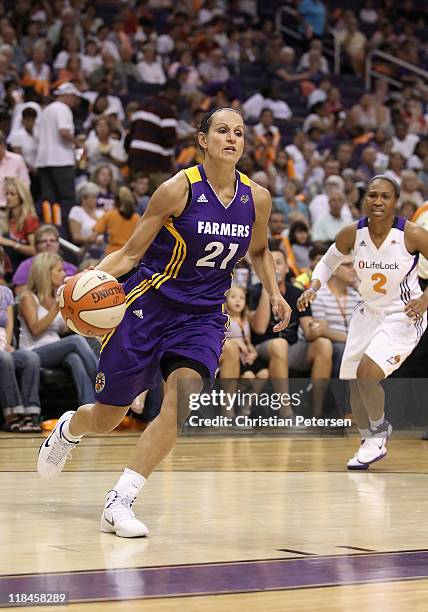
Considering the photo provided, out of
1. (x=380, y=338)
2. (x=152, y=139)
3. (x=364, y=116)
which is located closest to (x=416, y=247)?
(x=380, y=338)

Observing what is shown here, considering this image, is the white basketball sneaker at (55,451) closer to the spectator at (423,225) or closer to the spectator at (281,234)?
the spectator at (423,225)

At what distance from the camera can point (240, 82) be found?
63.3 feet

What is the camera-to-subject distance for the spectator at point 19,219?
11750 mm

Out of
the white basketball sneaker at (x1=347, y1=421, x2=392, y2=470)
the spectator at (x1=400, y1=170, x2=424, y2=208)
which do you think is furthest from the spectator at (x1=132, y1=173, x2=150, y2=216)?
the white basketball sneaker at (x1=347, y1=421, x2=392, y2=470)

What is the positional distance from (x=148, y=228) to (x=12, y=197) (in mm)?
5988

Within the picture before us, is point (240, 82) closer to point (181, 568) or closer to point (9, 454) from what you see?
point (9, 454)

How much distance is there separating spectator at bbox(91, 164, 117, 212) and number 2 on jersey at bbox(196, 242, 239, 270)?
283 inches

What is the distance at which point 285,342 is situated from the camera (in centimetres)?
1107

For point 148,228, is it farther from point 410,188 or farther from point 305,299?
point 410,188

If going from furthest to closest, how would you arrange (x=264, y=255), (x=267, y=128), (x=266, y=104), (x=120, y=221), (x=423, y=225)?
(x=266, y=104) → (x=267, y=128) → (x=120, y=221) → (x=423, y=225) → (x=264, y=255)

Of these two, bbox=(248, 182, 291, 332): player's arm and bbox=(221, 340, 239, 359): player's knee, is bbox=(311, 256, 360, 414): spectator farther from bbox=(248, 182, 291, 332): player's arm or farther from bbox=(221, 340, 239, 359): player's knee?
bbox=(248, 182, 291, 332): player's arm

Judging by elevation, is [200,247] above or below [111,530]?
above

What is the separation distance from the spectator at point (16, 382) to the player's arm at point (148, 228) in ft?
14.1

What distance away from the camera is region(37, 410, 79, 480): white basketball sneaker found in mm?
6695
